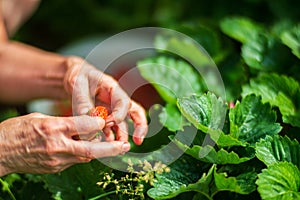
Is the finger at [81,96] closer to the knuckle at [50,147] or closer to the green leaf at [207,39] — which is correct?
the knuckle at [50,147]

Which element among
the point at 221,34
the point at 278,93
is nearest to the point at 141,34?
the point at 221,34

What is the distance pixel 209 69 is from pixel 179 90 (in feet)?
0.46

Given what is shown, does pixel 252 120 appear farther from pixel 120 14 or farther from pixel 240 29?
pixel 120 14

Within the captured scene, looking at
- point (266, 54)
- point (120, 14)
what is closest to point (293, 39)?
point (266, 54)

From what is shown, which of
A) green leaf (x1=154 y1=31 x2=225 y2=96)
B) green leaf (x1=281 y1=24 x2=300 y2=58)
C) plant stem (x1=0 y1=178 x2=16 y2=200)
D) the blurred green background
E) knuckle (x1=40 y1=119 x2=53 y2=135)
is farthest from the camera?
the blurred green background

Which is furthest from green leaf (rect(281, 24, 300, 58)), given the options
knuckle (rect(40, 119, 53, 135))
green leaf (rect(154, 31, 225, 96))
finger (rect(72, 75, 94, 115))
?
knuckle (rect(40, 119, 53, 135))

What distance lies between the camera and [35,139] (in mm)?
701

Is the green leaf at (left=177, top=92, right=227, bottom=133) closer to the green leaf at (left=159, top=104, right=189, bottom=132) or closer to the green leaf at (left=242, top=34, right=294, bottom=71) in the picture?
the green leaf at (left=159, top=104, right=189, bottom=132)

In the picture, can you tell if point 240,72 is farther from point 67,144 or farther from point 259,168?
point 67,144

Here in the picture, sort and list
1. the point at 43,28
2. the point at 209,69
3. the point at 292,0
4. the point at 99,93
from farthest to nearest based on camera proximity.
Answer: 1. the point at 43,28
2. the point at 292,0
3. the point at 209,69
4. the point at 99,93

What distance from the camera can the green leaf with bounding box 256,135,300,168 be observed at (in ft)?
2.42

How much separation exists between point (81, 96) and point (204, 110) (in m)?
0.17

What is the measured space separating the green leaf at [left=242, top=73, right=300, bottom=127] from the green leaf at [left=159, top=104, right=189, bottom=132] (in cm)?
11

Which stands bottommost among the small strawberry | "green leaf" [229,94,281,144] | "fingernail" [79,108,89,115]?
"fingernail" [79,108,89,115]
